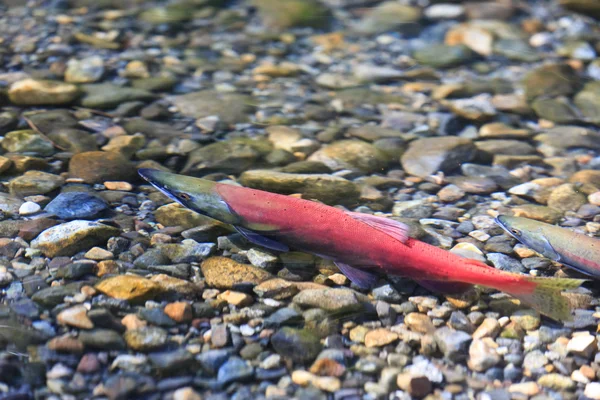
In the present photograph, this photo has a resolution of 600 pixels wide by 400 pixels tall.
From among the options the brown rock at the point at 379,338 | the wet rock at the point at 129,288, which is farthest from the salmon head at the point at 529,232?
the wet rock at the point at 129,288

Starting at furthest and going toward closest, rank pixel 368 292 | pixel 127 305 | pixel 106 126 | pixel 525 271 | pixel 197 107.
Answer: pixel 197 107, pixel 106 126, pixel 525 271, pixel 368 292, pixel 127 305

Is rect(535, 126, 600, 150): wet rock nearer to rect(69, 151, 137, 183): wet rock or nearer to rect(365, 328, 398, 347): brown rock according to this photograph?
rect(365, 328, 398, 347): brown rock

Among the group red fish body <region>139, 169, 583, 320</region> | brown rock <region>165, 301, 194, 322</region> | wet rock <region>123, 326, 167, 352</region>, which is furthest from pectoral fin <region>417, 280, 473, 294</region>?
wet rock <region>123, 326, 167, 352</region>

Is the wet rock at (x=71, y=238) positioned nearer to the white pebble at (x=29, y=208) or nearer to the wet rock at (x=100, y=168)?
the white pebble at (x=29, y=208)

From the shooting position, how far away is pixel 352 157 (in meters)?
5.07

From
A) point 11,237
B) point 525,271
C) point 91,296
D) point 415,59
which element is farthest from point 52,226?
point 415,59

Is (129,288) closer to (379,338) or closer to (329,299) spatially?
(329,299)

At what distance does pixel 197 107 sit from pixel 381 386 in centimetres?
347

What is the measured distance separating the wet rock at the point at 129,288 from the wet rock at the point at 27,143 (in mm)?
1843

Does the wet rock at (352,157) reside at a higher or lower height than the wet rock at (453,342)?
higher

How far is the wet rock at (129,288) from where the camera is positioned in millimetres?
3385

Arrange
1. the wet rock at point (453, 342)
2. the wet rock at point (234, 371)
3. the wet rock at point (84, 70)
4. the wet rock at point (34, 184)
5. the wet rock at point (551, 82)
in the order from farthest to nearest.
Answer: the wet rock at point (551, 82) → the wet rock at point (84, 70) → the wet rock at point (34, 184) → the wet rock at point (453, 342) → the wet rock at point (234, 371)

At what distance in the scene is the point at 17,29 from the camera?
23.4ft

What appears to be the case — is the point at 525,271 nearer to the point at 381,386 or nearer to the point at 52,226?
the point at 381,386
